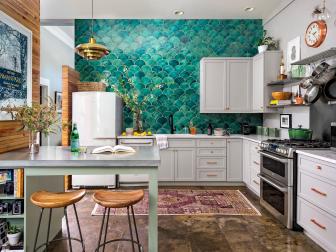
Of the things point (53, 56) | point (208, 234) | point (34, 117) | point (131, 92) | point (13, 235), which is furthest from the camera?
point (53, 56)

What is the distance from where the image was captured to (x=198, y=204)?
14.4 feet

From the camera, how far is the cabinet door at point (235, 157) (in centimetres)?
546

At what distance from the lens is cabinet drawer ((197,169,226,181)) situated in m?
5.48

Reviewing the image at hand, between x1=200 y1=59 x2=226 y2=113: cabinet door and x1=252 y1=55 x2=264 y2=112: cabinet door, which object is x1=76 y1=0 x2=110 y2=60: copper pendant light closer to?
x1=200 y1=59 x2=226 y2=113: cabinet door

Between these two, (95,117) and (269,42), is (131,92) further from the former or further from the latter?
(269,42)

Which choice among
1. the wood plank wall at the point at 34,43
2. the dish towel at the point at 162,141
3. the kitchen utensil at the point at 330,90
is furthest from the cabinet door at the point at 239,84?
the wood plank wall at the point at 34,43

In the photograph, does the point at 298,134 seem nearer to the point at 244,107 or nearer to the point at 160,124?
the point at 244,107

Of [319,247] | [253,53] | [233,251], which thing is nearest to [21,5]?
[233,251]

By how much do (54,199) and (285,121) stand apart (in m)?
3.76

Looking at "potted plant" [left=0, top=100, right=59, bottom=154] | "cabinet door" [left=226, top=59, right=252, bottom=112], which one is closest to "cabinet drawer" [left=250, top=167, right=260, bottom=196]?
"cabinet door" [left=226, top=59, right=252, bottom=112]

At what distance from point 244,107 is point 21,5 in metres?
3.90

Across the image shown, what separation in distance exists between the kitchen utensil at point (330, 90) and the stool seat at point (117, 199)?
8.18 ft

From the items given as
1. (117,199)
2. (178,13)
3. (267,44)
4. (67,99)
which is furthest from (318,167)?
(67,99)

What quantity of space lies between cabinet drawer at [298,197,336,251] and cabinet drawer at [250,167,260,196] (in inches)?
52.3
